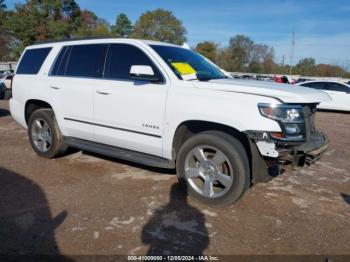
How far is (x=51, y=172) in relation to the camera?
547 centimetres

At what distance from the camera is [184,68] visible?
15.7 feet

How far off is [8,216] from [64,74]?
100 inches

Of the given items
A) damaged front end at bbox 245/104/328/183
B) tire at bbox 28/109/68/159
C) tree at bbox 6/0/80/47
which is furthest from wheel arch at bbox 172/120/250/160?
tree at bbox 6/0/80/47

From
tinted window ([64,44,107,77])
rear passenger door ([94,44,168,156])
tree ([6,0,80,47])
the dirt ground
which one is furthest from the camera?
tree ([6,0,80,47])

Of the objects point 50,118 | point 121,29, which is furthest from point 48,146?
point 121,29

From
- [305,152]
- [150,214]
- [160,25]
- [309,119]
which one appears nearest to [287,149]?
[305,152]

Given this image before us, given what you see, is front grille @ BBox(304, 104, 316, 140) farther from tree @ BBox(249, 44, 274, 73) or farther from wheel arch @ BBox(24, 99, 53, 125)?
tree @ BBox(249, 44, 274, 73)

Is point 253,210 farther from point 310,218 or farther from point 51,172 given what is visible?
point 51,172

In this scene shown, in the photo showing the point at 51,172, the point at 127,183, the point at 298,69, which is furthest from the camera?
the point at 298,69

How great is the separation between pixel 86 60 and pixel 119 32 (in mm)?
68731

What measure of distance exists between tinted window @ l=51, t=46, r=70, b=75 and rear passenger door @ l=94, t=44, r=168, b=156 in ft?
3.19

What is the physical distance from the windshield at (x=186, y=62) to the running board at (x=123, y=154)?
3.67 ft

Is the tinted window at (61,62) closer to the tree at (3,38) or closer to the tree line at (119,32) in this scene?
the tree line at (119,32)

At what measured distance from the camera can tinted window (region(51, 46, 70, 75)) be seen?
18.9 feet
